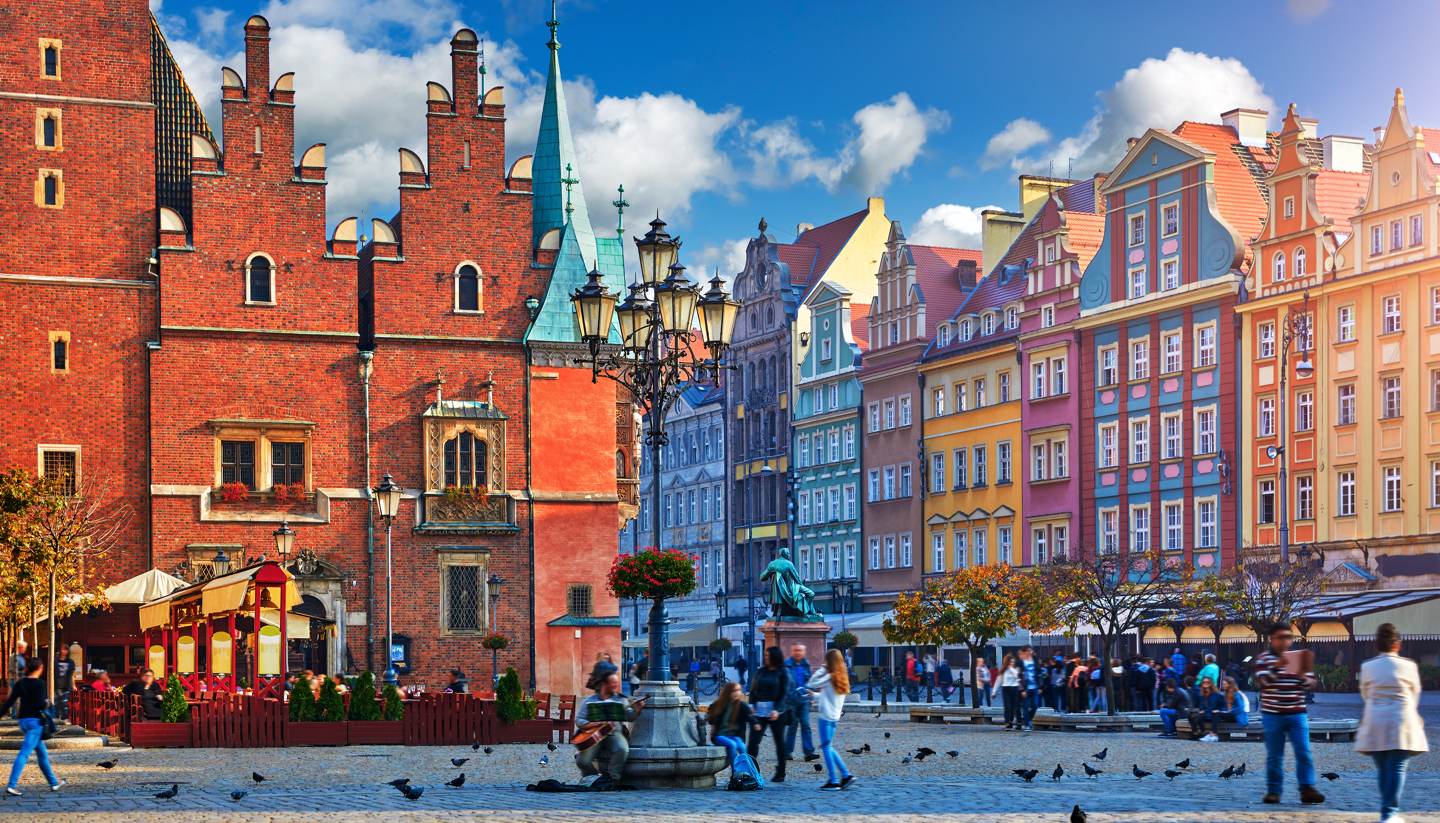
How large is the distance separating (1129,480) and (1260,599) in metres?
16.5

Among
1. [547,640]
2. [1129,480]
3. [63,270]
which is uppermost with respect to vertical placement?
[63,270]

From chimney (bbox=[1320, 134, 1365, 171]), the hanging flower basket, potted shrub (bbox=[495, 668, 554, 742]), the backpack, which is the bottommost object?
potted shrub (bbox=[495, 668, 554, 742])

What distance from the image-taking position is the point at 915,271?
77.7 meters

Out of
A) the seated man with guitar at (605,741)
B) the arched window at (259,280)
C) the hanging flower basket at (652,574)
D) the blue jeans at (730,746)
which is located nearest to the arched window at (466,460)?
the arched window at (259,280)

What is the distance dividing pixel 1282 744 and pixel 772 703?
250 inches

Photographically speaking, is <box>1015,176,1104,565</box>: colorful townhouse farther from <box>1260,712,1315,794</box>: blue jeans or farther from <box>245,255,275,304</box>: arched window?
<box>1260,712,1315,794</box>: blue jeans

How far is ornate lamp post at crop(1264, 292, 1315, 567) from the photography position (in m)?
57.1

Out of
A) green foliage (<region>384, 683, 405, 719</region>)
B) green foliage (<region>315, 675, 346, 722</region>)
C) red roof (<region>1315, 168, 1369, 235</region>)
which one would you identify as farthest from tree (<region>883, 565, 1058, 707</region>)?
green foliage (<region>315, 675, 346, 722</region>)

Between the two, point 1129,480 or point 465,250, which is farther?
point 1129,480

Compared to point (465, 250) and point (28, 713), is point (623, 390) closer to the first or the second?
point (465, 250)

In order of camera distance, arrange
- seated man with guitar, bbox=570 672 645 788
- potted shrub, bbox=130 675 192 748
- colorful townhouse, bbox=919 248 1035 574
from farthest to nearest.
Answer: colorful townhouse, bbox=919 248 1035 574, potted shrub, bbox=130 675 192 748, seated man with guitar, bbox=570 672 645 788

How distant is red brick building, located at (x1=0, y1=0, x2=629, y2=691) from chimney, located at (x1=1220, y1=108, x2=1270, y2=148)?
22945mm

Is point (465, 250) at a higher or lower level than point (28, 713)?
higher

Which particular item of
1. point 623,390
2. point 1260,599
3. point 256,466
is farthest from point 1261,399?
point 256,466
